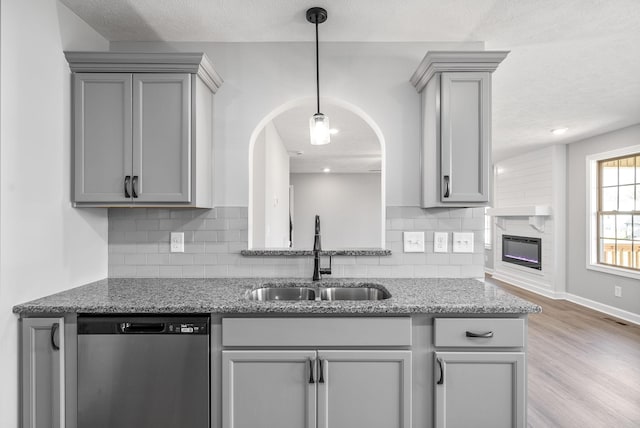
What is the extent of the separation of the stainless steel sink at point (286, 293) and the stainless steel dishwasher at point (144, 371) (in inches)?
22.4

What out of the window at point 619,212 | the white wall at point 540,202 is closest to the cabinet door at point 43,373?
the window at point 619,212

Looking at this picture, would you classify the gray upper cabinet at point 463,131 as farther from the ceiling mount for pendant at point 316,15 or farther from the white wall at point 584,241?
the white wall at point 584,241

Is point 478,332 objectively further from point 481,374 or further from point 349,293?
point 349,293

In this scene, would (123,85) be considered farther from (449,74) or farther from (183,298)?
(449,74)

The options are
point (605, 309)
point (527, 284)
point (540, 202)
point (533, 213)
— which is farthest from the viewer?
point (527, 284)

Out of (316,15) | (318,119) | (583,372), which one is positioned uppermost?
(316,15)

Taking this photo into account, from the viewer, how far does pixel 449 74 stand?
78.7 inches

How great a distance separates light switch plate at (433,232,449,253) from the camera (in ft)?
7.59

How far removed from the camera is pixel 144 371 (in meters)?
1.63

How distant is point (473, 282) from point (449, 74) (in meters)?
Result: 1.20

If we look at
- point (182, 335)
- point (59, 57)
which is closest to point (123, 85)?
point (59, 57)

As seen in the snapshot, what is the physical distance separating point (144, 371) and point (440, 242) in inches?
69.8

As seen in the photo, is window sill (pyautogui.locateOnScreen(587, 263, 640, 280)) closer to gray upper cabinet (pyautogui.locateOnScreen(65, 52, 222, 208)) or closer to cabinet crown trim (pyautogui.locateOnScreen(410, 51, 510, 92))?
cabinet crown trim (pyautogui.locateOnScreen(410, 51, 510, 92))

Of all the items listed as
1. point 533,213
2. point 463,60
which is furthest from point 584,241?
point 463,60
